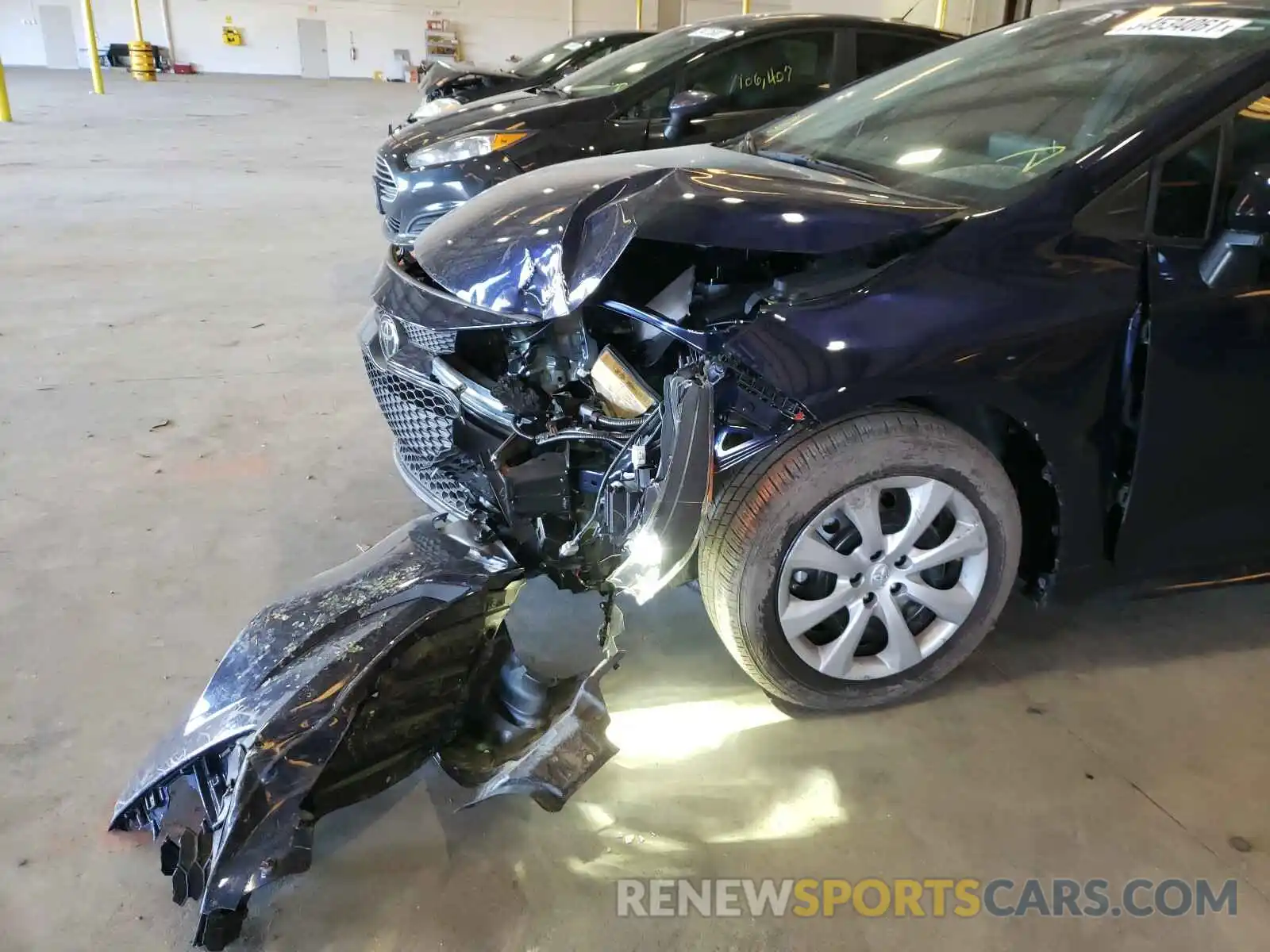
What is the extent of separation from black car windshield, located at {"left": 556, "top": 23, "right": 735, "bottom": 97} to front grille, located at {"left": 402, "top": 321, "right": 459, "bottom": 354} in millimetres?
3151

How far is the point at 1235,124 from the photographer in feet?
6.35

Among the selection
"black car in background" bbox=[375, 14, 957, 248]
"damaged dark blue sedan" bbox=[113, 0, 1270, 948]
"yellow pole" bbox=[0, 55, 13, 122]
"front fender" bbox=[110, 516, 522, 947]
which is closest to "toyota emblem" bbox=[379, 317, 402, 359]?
"damaged dark blue sedan" bbox=[113, 0, 1270, 948]

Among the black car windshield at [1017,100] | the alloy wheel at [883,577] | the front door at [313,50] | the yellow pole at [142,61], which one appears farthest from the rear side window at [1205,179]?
the front door at [313,50]

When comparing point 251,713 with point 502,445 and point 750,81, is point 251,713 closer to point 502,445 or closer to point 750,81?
point 502,445

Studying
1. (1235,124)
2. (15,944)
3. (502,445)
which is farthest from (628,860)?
(1235,124)

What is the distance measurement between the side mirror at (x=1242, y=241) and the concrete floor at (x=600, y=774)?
0.94 metres

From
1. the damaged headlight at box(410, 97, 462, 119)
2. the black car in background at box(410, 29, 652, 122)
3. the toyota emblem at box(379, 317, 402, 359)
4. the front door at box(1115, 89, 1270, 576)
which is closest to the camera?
the front door at box(1115, 89, 1270, 576)

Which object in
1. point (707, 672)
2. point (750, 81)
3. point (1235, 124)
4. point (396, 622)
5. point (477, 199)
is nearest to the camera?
point (396, 622)

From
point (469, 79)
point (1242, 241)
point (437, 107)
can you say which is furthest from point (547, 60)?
point (1242, 241)

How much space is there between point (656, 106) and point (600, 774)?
155 inches

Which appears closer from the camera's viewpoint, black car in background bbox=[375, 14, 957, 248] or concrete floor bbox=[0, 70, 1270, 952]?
concrete floor bbox=[0, 70, 1270, 952]

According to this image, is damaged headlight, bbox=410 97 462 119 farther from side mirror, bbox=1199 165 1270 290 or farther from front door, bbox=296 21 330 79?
front door, bbox=296 21 330 79

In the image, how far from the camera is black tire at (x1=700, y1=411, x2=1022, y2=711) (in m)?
1.85

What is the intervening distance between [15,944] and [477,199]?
5.99 feet
